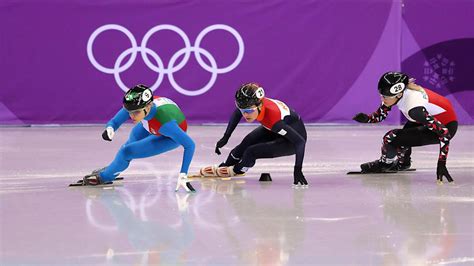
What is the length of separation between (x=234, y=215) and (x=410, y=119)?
8.57ft

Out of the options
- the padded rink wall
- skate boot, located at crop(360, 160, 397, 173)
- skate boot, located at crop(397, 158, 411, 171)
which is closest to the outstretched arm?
skate boot, located at crop(360, 160, 397, 173)

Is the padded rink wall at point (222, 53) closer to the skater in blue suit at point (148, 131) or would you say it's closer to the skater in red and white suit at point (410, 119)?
the skater in red and white suit at point (410, 119)

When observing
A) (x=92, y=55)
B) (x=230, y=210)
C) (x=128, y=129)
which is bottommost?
(x=128, y=129)

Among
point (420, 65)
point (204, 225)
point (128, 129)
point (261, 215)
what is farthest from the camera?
point (420, 65)

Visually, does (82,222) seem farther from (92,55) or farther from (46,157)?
(92,55)

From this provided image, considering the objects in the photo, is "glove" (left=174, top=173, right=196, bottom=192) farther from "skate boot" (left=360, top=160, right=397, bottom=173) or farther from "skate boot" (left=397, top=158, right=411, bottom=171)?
"skate boot" (left=397, top=158, right=411, bottom=171)

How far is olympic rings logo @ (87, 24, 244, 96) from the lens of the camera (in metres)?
12.9

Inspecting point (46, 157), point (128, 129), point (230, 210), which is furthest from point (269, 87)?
point (230, 210)

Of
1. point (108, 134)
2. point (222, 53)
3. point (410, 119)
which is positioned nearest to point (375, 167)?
point (410, 119)

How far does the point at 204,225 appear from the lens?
555cm

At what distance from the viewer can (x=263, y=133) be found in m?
7.88

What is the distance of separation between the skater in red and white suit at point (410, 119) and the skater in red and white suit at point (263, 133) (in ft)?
2.38

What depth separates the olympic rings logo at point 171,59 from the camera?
12914mm

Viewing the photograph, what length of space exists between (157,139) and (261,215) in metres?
1.56
